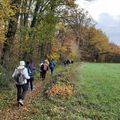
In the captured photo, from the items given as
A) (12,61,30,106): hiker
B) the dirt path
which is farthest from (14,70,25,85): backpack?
the dirt path

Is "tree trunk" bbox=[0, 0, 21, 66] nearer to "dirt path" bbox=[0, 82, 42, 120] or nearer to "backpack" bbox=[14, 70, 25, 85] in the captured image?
"dirt path" bbox=[0, 82, 42, 120]

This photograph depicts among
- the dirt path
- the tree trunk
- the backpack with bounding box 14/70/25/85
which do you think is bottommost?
the dirt path

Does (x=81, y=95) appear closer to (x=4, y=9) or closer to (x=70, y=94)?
(x=70, y=94)

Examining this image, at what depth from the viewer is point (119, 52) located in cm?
14025

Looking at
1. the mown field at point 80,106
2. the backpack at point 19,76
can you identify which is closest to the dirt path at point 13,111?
the mown field at point 80,106

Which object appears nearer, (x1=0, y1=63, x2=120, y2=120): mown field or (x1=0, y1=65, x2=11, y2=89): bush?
(x1=0, y1=63, x2=120, y2=120): mown field

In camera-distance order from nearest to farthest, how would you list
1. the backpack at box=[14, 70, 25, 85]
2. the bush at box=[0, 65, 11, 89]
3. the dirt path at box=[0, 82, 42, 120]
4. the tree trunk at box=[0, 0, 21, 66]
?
the dirt path at box=[0, 82, 42, 120] < the backpack at box=[14, 70, 25, 85] < the bush at box=[0, 65, 11, 89] < the tree trunk at box=[0, 0, 21, 66]

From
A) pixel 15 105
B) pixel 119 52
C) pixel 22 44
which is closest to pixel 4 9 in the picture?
pixel 15 105

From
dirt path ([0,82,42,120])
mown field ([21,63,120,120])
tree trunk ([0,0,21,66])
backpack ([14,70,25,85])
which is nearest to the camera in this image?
dirt path ([0,82,42,120])

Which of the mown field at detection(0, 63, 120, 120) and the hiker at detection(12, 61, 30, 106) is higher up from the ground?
the hiker at detection(12, 61, 30, 106)

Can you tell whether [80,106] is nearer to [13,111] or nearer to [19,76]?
[19,76]

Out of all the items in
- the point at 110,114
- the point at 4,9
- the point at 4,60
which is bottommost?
the point at 110,114

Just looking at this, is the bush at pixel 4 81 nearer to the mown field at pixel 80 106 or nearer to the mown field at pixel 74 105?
the mown field at pixel 74 105

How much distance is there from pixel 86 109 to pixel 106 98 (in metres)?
3.34
